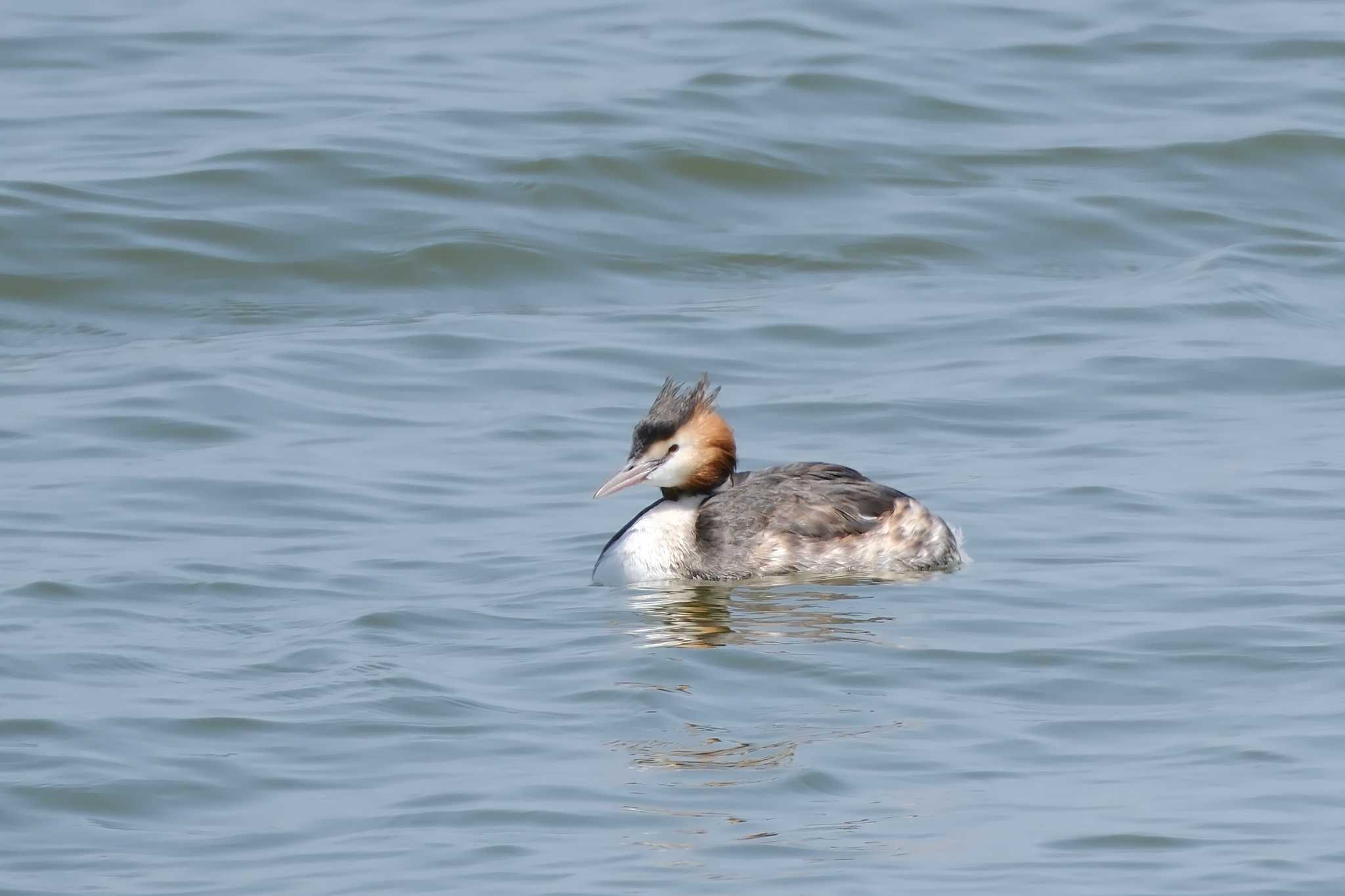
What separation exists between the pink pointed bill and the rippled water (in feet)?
1.25

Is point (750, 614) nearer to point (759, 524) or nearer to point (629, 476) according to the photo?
point (759, 524)

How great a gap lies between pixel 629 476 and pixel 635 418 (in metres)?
2.10

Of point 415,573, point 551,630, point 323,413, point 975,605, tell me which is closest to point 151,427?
point 323,413

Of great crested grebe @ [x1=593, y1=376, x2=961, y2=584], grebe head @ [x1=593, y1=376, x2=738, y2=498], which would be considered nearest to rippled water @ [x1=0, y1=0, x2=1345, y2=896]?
great crested grebe @ [x1=593, y1=376, x2=961, y2=584]

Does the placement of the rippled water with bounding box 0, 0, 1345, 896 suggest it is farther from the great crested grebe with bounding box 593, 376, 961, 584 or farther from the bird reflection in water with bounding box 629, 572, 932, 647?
the great crested grebe with bounding box 593, 376, 961, 584

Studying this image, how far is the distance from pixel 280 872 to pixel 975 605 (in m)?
3.48

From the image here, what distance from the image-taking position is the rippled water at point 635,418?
6301 millimetres

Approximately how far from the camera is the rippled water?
A: 630 cm

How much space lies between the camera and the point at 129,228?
14461 millimetres

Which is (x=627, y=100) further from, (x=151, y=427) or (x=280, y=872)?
(x=280, y=872)

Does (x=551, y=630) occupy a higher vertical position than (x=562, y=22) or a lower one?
lower

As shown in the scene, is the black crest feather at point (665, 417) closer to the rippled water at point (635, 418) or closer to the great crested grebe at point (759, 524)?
the great crested grebe at point (759, 524)

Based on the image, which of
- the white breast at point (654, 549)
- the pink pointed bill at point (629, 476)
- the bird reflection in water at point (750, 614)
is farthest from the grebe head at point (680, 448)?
the bird reflection in water at point (750, 614)

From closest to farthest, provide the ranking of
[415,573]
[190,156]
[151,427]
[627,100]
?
[415,573], [151,427], [190,156], [627,100]
